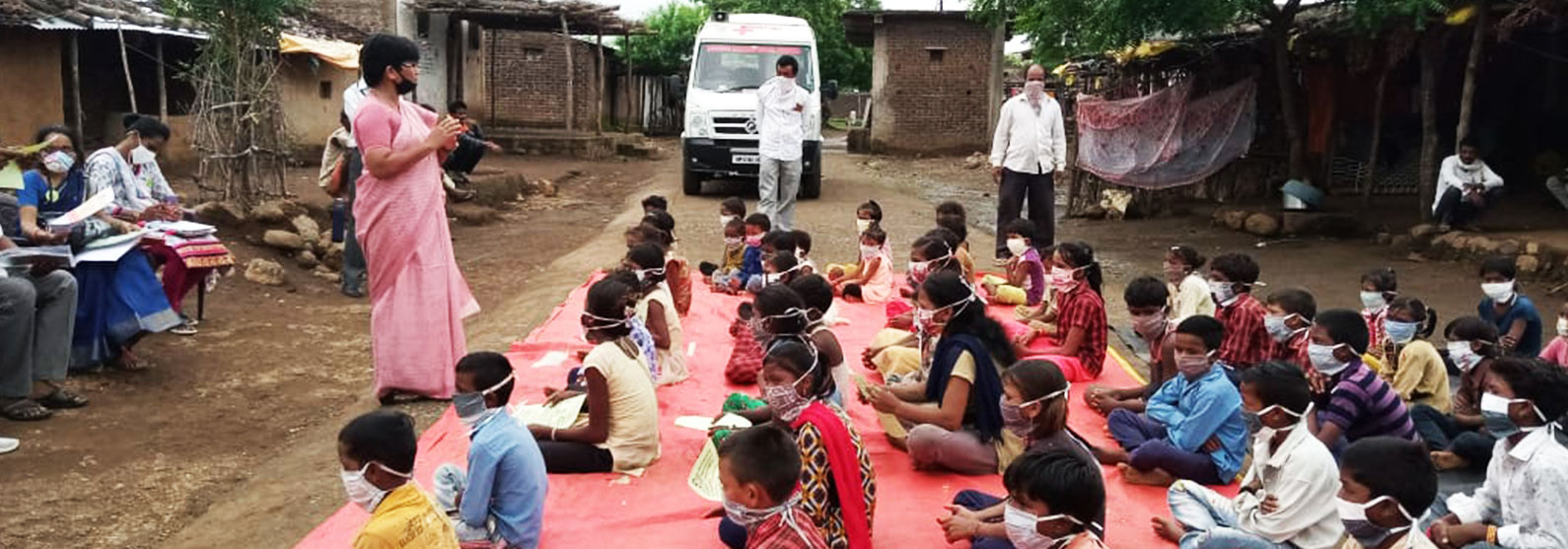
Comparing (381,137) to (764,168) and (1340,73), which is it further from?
(1340,73)

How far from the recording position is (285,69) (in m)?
17.9

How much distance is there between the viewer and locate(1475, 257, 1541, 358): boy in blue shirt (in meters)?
5.94

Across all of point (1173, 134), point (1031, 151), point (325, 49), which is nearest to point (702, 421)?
point (1031, 151)

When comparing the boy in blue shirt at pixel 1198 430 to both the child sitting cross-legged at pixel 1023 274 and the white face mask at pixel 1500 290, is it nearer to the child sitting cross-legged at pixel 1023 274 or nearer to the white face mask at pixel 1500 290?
the white face mask at pixel 1500 290

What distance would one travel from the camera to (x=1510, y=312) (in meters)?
6.03

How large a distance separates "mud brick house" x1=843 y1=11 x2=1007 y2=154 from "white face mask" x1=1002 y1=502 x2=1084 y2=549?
21736mm

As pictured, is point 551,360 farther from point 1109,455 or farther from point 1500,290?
point 1500,290

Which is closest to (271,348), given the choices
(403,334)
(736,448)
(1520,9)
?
(403,334)

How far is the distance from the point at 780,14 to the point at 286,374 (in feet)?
105

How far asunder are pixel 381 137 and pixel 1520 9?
9355 millimetres

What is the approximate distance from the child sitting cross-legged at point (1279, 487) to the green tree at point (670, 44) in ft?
102

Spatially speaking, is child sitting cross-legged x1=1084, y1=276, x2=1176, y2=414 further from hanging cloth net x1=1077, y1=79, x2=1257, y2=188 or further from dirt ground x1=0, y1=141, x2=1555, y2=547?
hanging cloth net x1=1077, y1=79, x2=1257, y2=188

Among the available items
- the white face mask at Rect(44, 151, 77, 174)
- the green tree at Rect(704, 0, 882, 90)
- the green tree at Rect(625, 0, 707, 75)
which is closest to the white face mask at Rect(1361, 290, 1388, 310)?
the white face mask at Rect(44, 151, 77, 174)

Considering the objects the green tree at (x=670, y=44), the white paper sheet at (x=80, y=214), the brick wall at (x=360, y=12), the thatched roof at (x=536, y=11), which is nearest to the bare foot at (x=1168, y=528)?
the white paper sheet at (x=80, y=214)
